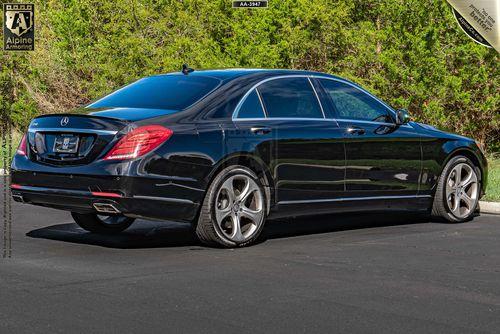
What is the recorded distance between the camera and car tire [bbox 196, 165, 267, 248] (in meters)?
9.66

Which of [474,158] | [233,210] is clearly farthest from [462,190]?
[233,210]

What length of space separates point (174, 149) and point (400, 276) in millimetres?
2308

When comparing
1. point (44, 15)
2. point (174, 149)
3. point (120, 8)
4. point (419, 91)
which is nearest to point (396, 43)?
point (419, 91)

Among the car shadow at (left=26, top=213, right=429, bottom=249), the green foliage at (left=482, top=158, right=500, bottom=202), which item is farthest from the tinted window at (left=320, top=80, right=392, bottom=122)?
the green foliage at (left=482, top=158, right=500, bottom=202)

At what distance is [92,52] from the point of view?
82.9 ft

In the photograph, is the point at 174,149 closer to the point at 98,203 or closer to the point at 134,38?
the point at 98,203

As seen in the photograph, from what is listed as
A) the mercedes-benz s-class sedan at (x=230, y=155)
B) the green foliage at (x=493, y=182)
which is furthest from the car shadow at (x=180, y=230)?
the green foliage at (x=493, y=182)

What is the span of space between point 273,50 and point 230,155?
11250 mm

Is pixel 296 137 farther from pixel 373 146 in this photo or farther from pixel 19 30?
pixel 19 30

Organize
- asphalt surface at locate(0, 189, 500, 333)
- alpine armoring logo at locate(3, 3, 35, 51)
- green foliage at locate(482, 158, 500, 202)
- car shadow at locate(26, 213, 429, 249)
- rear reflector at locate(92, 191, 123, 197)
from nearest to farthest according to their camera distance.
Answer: asphalt surface at locate(0, 189, 500, 333) → rear reflector at locate(92, 191, 123, 197) → car shadow at locate(26, 213, 429, 249) → green foliage at locate(482, 158, 500, 202) → alpine armoring logo at locate(3, 3, 35, 51)

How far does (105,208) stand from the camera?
934 cm

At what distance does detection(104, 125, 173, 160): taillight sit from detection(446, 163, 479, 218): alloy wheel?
152 inches

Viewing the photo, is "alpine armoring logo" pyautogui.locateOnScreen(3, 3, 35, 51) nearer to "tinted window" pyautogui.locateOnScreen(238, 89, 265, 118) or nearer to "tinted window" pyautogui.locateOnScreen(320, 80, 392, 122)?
"tinted window" pyautogui.locateOnScreen(320, 80, 392, 122)

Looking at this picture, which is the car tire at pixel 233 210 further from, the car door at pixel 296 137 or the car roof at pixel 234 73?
the car roof at pixel 234 73
